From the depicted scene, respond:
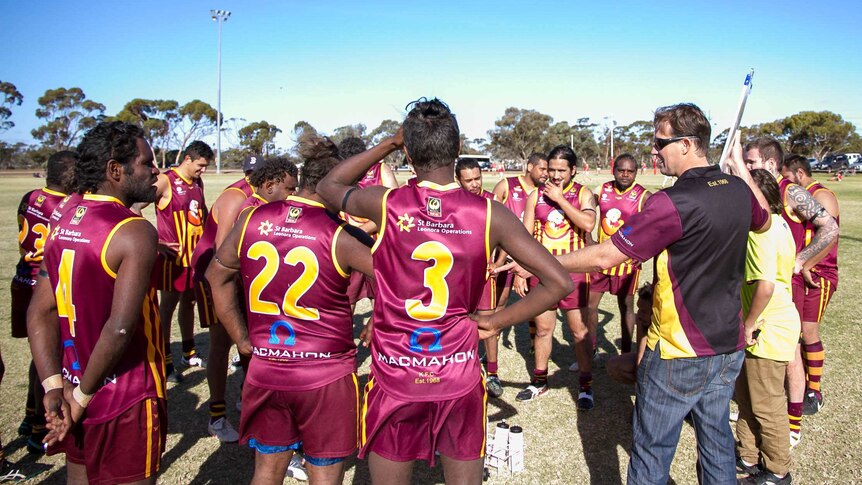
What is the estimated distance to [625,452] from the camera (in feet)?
15.3

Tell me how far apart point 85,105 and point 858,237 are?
91.8 meters

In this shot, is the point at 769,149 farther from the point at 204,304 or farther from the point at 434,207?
the point at 204,304

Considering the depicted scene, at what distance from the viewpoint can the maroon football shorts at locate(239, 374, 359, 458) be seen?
113 inches

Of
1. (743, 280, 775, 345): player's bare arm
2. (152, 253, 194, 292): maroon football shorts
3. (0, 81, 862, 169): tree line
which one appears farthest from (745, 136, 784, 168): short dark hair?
(0, 81, 862, 169): tree line

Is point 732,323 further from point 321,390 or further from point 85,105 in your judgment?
point 85,105

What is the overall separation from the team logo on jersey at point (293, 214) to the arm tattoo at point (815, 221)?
4403 mm

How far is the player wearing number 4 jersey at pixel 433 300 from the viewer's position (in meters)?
2.50

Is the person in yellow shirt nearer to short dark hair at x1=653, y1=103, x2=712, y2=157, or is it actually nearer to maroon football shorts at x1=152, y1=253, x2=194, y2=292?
short dark hair at x1=653, y1=103, x2=712, y2=157

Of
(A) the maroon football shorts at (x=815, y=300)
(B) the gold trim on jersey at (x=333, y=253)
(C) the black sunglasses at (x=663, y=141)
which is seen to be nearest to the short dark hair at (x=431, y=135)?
(B) the gold trim on jersey at (x=333, y=253)

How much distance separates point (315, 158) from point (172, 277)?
417 centimetres

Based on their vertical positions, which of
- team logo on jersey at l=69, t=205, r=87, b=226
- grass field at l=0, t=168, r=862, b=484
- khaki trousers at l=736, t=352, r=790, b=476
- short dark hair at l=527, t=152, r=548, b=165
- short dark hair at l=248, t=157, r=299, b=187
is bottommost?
grass field at l=0, t=168, r=862, b=484

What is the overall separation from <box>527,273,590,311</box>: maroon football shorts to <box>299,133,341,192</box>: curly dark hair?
3.24m

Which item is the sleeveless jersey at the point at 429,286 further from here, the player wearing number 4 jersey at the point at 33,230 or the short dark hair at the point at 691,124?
the player wearing number 4 jersey at the point at 33,230

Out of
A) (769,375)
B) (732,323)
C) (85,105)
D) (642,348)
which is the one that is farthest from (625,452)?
(85,105)
